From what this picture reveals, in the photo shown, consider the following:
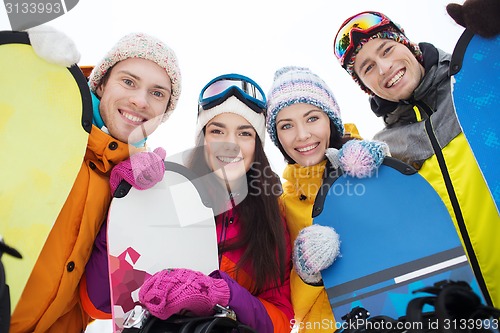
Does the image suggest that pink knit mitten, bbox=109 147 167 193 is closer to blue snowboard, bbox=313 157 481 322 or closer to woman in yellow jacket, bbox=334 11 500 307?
blue snowboard, bbox=313 157 481 322

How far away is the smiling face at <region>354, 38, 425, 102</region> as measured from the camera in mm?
2018

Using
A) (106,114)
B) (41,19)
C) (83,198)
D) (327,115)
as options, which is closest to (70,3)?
(41,19)

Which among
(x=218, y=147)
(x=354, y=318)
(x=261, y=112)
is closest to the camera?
(x=354, y=318)

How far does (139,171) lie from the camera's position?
1.67 metres

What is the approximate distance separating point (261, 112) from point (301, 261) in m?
0.99

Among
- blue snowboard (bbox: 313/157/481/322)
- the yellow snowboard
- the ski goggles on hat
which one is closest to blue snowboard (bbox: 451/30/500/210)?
blue snowboard (bbox: 313/157/481/322)

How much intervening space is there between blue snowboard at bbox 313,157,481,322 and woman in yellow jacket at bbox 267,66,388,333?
144 millimetres

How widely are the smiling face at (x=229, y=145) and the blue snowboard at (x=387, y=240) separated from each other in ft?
1.59

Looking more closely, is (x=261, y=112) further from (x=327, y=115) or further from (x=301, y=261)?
(x=301, y=261)

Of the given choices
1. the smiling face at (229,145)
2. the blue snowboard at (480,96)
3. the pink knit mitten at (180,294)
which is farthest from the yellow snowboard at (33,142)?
the blue snowboard at (480,96)

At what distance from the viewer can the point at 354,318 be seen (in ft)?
4.25

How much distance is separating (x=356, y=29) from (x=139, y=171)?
1.52m

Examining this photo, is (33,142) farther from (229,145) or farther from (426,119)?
(426,119)

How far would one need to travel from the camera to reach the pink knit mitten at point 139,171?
167cm
